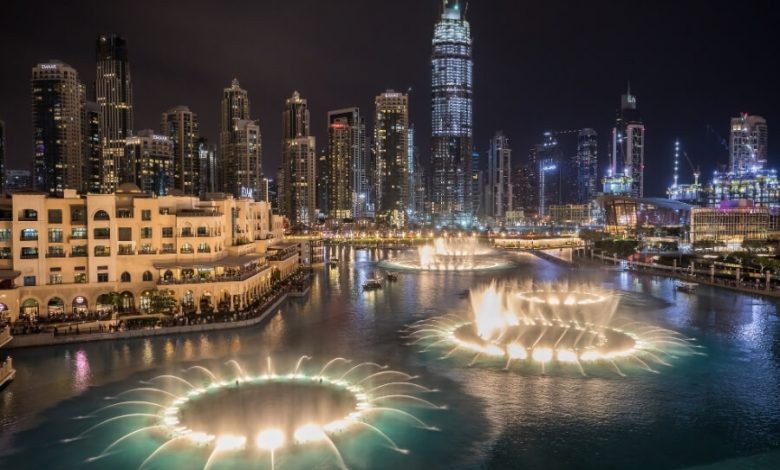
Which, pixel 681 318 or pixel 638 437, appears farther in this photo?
pixel 681 318

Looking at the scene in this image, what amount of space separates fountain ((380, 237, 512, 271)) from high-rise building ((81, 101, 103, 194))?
119m

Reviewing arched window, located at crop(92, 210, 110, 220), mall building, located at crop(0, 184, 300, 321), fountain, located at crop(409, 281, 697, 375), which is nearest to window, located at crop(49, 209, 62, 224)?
mall building, located at crop(0, 184, 300, 321)

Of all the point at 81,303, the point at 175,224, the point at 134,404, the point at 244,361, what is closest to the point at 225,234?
the point at 175,224

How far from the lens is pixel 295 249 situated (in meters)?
80.9

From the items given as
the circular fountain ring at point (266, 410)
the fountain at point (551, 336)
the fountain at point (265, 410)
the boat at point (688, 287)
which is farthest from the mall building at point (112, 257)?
the boat at point (688, 287)

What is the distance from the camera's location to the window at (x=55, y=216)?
44.4 metres

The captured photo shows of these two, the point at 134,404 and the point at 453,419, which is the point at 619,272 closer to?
the point at 453,419

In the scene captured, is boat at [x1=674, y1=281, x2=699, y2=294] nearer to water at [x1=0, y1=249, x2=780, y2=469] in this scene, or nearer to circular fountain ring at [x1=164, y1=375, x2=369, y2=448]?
water at [x1=0, y1=249, x2=780, y2=469]

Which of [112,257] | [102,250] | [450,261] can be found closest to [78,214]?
[102,250]

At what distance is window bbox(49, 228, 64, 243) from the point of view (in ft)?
144

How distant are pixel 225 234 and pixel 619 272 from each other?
177 feet

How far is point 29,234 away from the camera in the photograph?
4322 centimetres

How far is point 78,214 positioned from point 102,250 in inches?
134

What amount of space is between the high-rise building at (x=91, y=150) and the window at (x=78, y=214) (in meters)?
150
